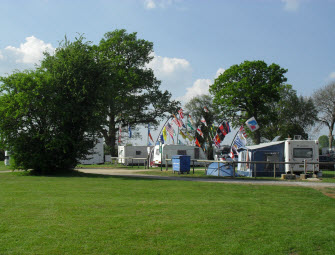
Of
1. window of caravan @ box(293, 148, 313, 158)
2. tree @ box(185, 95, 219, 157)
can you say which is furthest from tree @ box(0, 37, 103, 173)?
tree @ box(185, 95, 219, 157)

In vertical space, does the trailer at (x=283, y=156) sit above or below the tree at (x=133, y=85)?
below

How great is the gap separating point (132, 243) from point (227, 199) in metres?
5.72

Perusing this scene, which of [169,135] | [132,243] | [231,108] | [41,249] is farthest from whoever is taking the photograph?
[231,108]

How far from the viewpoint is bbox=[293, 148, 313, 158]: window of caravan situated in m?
24.5

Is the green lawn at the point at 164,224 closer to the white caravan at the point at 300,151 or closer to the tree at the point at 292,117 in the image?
the white caravan at the point at 300,151

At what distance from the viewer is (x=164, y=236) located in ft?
21.9

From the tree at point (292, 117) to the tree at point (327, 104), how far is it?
4.42 ft

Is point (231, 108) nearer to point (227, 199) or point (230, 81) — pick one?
point (230, 81)

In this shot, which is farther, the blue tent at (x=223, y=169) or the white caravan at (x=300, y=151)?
the white caravan at (x=300, y=151)

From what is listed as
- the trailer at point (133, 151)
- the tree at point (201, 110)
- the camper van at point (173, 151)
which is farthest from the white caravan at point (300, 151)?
the tree at point (201, 110)

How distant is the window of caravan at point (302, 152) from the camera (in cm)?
2455

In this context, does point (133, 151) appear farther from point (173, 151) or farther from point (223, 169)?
point (223, 169)

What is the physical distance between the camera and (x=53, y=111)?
872 inches

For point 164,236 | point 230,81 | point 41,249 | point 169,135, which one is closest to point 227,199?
point 164,236
